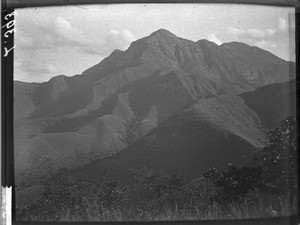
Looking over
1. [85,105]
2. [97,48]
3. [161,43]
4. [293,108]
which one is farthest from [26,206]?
[293,108]

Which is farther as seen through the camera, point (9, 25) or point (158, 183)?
point (9, 25)

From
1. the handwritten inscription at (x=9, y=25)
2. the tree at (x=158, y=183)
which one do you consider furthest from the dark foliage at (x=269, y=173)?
the handwritten inscription at (x=9, y=25)

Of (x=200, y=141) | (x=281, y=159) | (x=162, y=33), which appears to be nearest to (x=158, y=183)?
(x=200, y=141)

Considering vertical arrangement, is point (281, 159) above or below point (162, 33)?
below

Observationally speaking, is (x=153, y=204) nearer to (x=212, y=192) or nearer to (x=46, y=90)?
(x=212, y=192)

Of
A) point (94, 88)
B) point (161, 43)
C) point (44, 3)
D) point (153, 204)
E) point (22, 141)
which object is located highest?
point (44, 3)

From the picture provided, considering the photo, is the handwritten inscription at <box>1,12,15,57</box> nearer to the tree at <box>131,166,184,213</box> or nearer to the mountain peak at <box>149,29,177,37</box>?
the mountain peak at <box>149,29,177,37</box>

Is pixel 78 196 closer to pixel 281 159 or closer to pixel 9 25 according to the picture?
pixel 9 25
